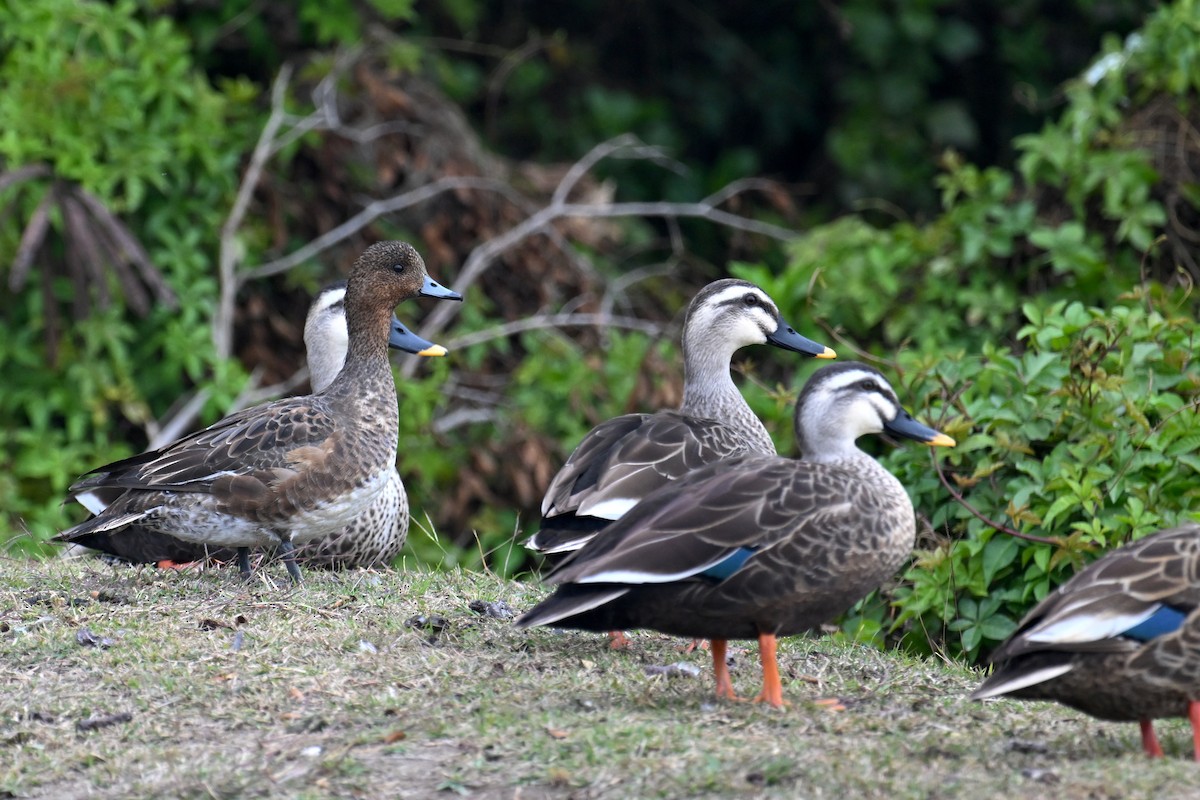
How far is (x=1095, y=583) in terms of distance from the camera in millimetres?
4289

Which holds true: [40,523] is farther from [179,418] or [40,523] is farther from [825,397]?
[825,397]

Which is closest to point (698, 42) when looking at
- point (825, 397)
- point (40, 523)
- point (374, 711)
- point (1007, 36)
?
point (1007, 36)

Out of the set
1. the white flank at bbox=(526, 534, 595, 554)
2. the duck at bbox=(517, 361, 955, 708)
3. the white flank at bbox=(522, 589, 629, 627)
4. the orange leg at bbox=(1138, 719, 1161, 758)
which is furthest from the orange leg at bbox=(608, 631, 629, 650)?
the orange leg at bbox=(1138, 719, 1161, 758)

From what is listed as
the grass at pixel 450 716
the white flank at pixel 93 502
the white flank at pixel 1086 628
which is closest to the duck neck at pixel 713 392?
the grass at pixel 450 716

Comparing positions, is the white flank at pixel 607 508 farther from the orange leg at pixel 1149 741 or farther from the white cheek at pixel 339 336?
the white cheek at pixel 339 336

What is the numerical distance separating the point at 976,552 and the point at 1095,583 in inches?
76.1

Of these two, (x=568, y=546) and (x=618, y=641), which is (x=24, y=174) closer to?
(x=568, y=546)

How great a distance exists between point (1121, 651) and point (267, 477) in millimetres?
3063

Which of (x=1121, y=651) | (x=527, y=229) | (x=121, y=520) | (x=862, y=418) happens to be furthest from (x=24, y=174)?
(x=1121, y=651)

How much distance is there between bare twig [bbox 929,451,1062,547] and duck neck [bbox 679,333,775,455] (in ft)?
2.35

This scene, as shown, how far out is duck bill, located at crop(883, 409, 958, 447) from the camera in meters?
5.21

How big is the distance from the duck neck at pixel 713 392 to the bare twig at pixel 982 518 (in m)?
0.72

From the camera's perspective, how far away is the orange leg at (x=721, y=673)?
4.78 m

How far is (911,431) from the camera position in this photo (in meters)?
5.24
